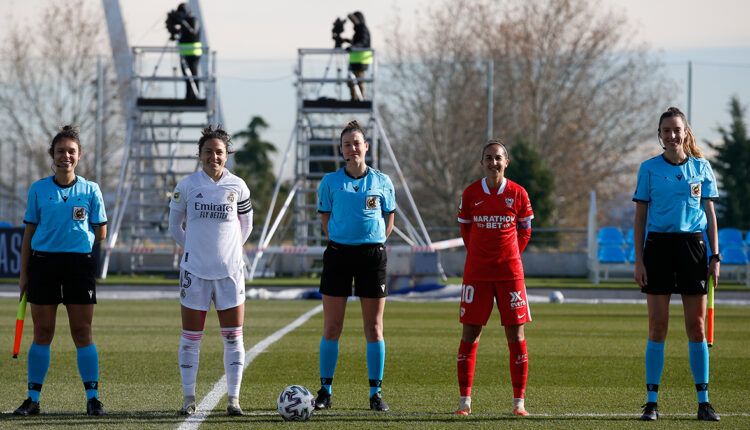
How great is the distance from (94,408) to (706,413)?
4.18 m

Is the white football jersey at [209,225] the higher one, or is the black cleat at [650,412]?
the white football jersey at [209,225]

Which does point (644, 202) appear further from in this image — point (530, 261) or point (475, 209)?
point (530, 261)

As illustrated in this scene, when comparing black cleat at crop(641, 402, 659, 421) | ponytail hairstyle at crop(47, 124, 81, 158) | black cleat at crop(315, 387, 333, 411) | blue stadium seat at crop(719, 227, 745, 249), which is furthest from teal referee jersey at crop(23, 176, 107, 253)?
blue stadium seat at crop(719, 227, 745, 249)

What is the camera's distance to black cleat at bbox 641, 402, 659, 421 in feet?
27.1

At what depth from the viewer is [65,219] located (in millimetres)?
8438

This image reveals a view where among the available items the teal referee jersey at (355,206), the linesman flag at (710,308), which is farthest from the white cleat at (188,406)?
the linesman flag at (710,308)

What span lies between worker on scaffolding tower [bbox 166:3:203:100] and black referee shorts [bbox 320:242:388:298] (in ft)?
60.0

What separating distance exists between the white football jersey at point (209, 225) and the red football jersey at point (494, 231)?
1662 millimetres

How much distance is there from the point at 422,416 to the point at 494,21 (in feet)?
126

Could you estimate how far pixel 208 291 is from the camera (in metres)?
8.42

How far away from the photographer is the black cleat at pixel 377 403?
866 centimetres

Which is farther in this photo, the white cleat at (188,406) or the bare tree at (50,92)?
→ the bare tree at (50,92)

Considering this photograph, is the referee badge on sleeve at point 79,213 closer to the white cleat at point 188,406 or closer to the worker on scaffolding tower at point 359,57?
the white cleat at point 188,406

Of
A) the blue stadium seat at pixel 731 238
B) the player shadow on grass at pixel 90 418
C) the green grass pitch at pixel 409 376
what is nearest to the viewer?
the player shadow on grass at pixel 90 418
